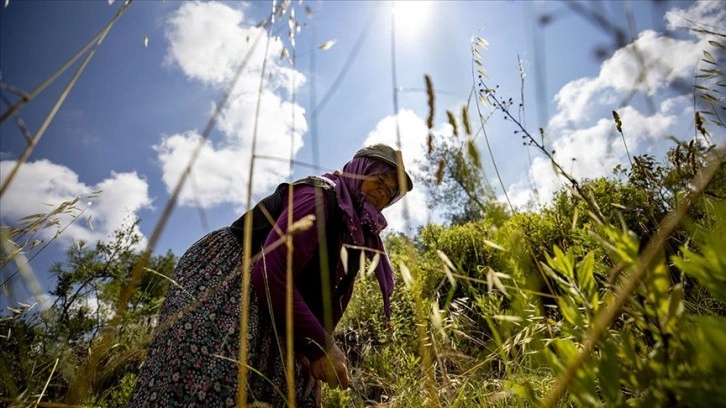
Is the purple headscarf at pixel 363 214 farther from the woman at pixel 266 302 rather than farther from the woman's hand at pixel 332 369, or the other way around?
the woman's hand at pixel 332 369

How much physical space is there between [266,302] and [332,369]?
442 mm

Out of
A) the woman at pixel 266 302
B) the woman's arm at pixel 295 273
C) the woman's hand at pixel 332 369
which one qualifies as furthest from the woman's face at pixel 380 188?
the woman's hand at pixel 332 369

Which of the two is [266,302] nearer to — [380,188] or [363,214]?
[363,214]

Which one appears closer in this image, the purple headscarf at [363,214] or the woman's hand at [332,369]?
the woman's hand at [332,369]

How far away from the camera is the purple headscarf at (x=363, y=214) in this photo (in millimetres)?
2074

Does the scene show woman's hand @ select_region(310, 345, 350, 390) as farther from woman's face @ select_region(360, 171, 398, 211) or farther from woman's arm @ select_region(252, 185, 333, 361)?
woman's face @ select_region(360, 171, 398, 211)

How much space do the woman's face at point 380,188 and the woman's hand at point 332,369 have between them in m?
0.89

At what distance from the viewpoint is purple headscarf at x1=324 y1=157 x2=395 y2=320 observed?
81.7 inches

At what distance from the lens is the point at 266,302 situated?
74.2 inches

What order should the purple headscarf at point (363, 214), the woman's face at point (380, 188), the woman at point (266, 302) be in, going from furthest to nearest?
the woman's face at point (380, 188)
the purple headscarf at point (363, 214)
the woman at point (266, 302)

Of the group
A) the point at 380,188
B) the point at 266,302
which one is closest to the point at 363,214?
the point at 380,188

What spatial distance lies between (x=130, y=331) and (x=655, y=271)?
13.1 feet

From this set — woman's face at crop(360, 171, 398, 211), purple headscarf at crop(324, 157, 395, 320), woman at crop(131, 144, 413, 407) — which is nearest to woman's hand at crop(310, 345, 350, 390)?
woman at crop(131, 144, 413, 407)

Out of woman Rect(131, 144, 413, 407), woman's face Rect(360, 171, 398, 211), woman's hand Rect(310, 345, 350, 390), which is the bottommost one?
woman's hand Rect(310, 345, 350, 390)
